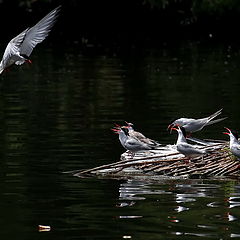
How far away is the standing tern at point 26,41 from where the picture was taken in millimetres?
19016

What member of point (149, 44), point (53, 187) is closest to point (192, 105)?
point (53, 187)

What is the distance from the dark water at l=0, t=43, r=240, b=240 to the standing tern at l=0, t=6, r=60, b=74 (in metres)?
1.73

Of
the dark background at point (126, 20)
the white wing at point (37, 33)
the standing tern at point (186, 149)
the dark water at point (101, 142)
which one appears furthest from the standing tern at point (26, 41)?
the dark background at point (126, 20)

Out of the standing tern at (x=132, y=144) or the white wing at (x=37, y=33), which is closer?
the standing tern at (x=132, y=144)

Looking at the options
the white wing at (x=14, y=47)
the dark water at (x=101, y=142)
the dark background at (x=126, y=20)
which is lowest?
the dark water at (x=101, y=142)

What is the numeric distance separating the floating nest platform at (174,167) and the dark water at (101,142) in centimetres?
43

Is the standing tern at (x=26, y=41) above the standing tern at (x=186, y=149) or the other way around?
above

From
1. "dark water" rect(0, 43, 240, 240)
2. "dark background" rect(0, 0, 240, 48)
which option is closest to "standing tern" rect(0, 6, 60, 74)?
"dark water" rect(0, 43, 240, 240)

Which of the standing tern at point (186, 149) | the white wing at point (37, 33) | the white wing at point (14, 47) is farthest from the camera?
the white wing at point (37, 33)

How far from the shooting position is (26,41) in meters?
19.5

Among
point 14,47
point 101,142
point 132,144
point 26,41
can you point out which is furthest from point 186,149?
point 101,142

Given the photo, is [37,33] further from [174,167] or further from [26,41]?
[174,167]

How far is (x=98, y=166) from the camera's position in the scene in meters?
18.1

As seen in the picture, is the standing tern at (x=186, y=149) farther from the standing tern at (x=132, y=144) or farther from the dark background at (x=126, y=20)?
the dark background at (x=126, y=20)
